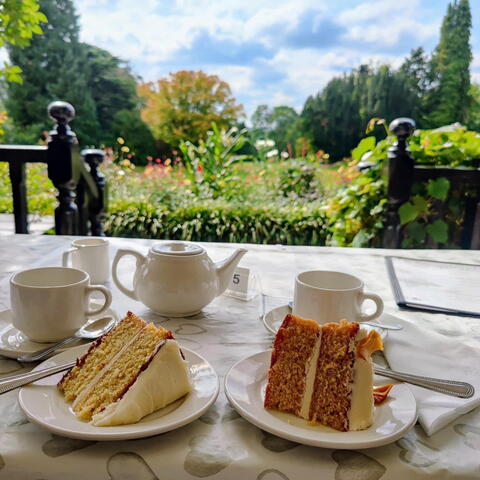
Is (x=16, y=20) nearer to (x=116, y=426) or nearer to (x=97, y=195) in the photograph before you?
(x=97, y=195)

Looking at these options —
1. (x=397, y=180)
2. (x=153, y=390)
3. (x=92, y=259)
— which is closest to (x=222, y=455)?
(x=153, y=390)

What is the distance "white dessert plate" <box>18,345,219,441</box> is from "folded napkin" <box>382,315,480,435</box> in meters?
0.25

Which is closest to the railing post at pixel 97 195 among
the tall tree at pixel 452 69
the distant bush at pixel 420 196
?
the distant bush at pixel 420 196

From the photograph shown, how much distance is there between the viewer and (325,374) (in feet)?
1.75

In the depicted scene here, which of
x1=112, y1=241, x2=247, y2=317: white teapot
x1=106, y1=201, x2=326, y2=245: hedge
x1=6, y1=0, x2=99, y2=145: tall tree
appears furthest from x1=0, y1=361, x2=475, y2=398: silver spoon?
x1=6, y1=0, x2=99, y2=145: tall tree

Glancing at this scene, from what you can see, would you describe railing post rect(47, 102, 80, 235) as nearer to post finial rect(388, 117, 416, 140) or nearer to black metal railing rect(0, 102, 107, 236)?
black metal railing rect(0, 102, 107, 236)

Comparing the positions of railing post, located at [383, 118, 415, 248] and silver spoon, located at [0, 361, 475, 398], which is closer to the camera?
silver spoon, located at [0, 361, 475, 398]

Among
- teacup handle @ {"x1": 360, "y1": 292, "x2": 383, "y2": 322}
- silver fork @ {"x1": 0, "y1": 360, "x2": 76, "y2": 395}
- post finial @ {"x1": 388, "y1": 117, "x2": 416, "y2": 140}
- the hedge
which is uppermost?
post finial @ {"x1": 388, "y1": 117, "x2": 416, "y2": 140}

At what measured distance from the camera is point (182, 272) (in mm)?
809

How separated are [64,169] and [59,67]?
24.3ft

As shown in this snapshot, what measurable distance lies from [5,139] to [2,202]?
3517 millimetres

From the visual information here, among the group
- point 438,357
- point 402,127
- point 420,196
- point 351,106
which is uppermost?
point 351,106

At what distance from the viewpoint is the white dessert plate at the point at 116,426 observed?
1.47 ft

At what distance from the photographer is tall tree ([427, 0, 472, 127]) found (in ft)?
17.7
